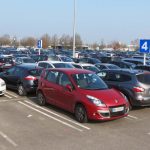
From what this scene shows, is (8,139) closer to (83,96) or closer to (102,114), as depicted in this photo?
(83,96)

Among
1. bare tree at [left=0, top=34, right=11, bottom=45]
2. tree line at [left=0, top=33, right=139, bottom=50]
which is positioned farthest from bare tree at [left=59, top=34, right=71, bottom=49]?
bare tree at [left=0, top=34, right=11, bottom=45]

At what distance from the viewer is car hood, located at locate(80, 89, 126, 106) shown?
29.9ft

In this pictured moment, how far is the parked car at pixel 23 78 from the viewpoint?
44.0ft

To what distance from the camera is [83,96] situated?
9258mm

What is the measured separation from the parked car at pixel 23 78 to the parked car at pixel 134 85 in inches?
143

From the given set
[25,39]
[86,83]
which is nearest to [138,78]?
[86,83]

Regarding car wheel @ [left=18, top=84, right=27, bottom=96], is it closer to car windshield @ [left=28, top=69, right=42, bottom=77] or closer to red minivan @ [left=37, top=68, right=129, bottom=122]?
car windshield @ [left=28, top=69, right=42, bottom=77]

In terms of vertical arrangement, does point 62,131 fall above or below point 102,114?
below

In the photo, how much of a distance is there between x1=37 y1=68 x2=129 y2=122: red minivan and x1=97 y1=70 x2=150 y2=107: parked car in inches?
46.5

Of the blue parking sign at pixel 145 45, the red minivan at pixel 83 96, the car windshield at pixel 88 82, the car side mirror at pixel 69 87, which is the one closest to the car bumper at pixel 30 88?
the red minivan at pixel 83 96

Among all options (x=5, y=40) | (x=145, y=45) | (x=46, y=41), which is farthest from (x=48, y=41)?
(x=145, y=45)

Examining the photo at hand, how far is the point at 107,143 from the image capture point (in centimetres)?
741

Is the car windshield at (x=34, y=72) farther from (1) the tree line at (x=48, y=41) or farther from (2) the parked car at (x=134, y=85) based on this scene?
(1) the tree line at (x=48, y=41)

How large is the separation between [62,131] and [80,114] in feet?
3.79
